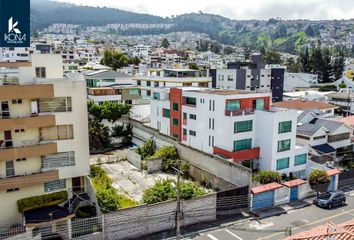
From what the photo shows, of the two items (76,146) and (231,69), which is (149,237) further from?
(231,69)

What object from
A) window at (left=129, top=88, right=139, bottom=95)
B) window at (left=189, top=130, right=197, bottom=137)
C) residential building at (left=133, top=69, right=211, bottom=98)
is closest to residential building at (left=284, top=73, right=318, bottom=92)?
residential building at (left=133, top=69, right=211, bottom=98)

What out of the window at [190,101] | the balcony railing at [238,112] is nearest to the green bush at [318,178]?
the balcony railing at [238,112]

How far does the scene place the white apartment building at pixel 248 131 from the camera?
103 feet

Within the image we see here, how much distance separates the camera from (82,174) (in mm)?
24734

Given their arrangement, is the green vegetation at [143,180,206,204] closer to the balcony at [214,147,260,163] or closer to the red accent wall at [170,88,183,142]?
the balcony at [214,147,260,163]

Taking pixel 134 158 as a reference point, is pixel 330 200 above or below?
below

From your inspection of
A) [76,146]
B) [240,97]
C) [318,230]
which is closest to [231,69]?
[240,97]

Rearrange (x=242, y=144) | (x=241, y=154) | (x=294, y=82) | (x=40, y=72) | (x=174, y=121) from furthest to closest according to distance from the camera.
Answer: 1. (x=294, y=82)
2. (x=174, y=121)
3. (x=242, y=144)
4. (x=241, y=154)
5. (x=40, y=72)

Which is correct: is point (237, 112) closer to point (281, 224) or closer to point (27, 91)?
point (281, 224)

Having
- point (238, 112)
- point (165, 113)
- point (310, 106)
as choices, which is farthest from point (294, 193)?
point (310, 106)

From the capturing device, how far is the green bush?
28828 mm

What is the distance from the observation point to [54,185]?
24.3m

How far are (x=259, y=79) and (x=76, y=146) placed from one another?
2198 inches

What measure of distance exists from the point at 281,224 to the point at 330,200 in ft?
17.9
